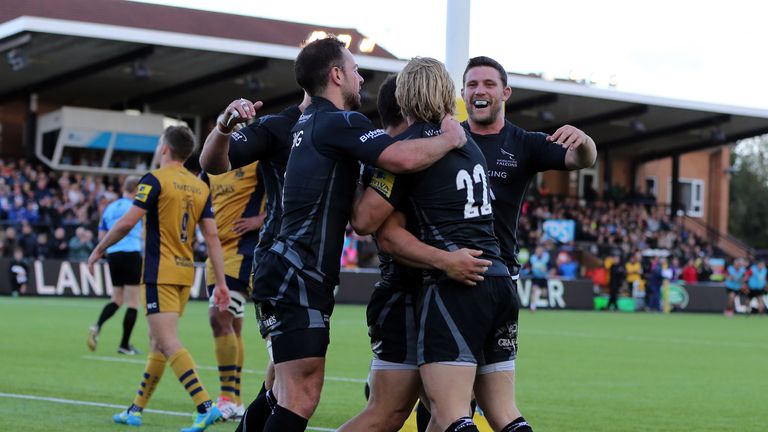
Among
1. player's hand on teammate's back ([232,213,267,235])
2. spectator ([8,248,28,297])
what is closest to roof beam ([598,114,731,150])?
spectator ([8,248,28,297])

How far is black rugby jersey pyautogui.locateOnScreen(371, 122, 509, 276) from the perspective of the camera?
18.2 ft

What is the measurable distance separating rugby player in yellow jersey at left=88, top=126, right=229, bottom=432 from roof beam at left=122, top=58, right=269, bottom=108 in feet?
93.0

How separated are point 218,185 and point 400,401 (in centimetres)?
417

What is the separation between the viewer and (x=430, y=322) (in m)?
5.52

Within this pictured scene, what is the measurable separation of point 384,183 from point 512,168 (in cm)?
125

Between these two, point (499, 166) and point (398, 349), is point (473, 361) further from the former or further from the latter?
Result: point (499, 166)

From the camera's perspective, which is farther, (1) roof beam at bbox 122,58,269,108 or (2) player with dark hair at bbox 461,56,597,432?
(1) roof beam at bbox 122,58,269,108

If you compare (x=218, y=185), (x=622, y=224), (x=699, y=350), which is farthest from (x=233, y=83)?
(x=218, y=185)

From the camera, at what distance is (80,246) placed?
97.1 ft

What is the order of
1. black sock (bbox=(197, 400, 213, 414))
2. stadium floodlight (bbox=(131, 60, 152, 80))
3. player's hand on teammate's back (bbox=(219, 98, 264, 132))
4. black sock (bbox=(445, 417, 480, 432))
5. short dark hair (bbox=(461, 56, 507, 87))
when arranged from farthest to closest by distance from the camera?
stadium floodlight (bbox=(131, 60, 152, 80)) → black sock (bbox=(197, 400, 213, 414)) → short dark hair (bbox=(461, 56, 507, 87)) → player's hand on teammate's back (bbox=(219, 98, 264, 132)) → black sock (bbox=(445, 417, 480, 432))

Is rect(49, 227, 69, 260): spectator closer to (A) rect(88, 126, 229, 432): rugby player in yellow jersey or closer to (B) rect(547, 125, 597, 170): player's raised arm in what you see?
(A) rect(88, 126, 229, 432): rugby player in yellow jersey

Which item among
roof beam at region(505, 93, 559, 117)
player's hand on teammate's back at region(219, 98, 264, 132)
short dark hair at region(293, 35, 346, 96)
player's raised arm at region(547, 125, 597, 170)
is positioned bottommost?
player's raised arm at region(547, 125, 597, 170)

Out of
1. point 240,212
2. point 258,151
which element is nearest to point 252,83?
point 240,212

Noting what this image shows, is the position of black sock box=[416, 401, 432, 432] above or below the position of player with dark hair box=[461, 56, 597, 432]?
below
